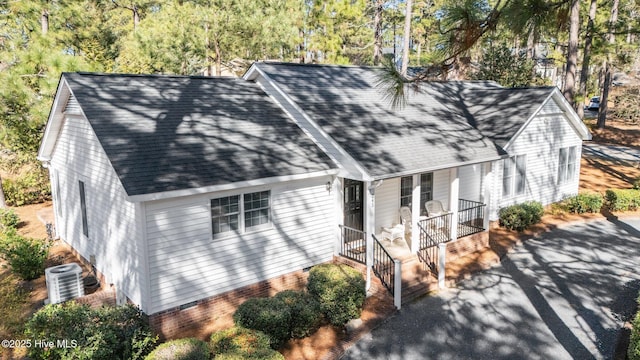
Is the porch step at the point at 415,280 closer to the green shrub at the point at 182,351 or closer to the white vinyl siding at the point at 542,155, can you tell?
the green shrub at the point at 182,351

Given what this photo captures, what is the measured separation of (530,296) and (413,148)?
5046 mm

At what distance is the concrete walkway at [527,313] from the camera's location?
904cm

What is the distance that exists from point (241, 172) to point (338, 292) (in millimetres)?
3535

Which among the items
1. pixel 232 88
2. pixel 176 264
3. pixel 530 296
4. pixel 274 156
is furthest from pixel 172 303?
pixel 530 296

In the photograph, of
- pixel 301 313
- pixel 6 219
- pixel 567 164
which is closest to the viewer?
pixel 301 313

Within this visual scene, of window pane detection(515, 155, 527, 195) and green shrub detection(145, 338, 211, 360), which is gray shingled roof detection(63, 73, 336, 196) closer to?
green shrub detection(145, 338, 211, 360)

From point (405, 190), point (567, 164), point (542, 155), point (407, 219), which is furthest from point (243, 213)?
point (567, 164)

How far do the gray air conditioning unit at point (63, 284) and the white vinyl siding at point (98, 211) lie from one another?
2.25 ft

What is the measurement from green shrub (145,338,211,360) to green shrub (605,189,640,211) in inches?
721

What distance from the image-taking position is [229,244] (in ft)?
33.9

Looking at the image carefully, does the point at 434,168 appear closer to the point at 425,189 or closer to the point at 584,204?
the point at 425,189

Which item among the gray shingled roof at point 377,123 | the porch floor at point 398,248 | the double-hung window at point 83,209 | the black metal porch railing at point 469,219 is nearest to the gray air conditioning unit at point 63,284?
the double-hung window at point 83,209

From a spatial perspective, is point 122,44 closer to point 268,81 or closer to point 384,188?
point 268,81

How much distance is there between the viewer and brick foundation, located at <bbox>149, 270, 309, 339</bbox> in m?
9.43
